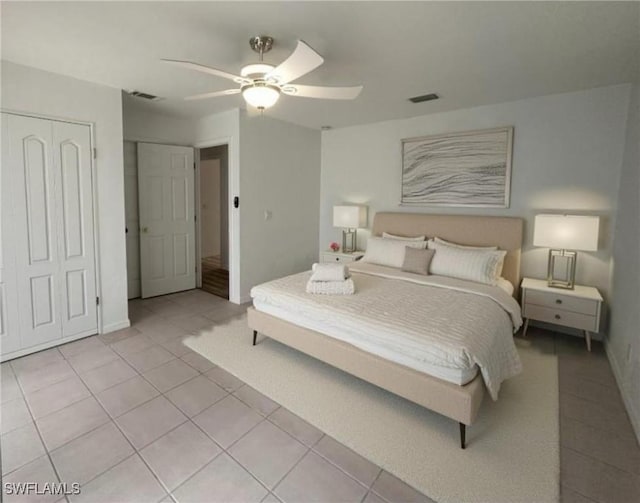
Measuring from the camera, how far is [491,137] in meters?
3.77

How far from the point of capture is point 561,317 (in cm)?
320

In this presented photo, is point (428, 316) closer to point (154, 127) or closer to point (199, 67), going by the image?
point (199, 67)

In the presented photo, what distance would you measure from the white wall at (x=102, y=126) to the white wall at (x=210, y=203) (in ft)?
12.1

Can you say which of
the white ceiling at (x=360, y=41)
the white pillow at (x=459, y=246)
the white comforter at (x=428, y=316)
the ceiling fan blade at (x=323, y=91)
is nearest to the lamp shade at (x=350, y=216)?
the white pillow at (x=459, y=246)

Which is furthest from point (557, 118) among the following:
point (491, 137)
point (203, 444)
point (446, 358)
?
point (203, 444)

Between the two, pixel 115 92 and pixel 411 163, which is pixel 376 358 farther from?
pixel 115 92

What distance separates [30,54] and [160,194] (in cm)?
223

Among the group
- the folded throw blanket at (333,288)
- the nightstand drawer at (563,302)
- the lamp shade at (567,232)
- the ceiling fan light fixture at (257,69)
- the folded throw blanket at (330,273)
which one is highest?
the ceiling fan light fixture at (257,69)

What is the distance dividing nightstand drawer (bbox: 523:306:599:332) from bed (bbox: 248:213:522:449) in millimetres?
326

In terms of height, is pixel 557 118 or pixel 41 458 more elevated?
pixel 557 118

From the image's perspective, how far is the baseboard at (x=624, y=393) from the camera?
6.87 feet

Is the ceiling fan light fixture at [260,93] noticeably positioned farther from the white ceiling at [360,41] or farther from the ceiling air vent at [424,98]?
the ceiling air vent at [424,98]

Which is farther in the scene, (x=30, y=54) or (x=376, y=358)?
(x=30, y=54)

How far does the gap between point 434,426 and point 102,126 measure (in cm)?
390
